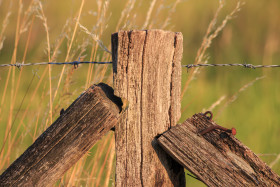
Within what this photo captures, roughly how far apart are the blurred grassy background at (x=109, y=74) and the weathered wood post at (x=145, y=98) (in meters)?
0.66

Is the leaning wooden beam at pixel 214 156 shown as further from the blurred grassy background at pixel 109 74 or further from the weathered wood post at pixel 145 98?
the blurred grassy background at pixel 109 74

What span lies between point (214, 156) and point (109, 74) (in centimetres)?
137

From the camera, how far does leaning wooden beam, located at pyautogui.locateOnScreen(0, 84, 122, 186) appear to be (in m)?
1.24

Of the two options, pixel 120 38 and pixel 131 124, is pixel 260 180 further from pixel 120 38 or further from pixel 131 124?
pixel 120 38

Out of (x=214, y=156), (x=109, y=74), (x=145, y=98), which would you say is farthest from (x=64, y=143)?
(x=109, y=74)

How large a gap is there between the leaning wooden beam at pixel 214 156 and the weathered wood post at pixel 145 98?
0.06 metres

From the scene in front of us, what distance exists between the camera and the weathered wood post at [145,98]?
4.08 feet

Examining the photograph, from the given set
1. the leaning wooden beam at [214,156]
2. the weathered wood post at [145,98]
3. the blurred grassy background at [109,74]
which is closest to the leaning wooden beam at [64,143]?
the weathered wood post at [145,98]

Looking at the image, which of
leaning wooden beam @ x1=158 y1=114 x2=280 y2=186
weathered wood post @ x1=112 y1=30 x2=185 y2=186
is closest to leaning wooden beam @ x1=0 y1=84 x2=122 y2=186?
weathered wood post @ x1=112 y1=30 x2=185 y2=186

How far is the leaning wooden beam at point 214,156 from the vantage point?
120cm

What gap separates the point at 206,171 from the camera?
1226 millimetres

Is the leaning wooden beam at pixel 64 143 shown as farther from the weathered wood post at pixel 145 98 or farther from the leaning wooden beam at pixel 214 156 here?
the leaning wooden beam at pixel 214 156

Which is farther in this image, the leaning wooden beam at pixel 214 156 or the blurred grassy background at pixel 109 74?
the blurred grassy background at pixel 109 74

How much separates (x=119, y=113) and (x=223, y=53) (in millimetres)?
4146
